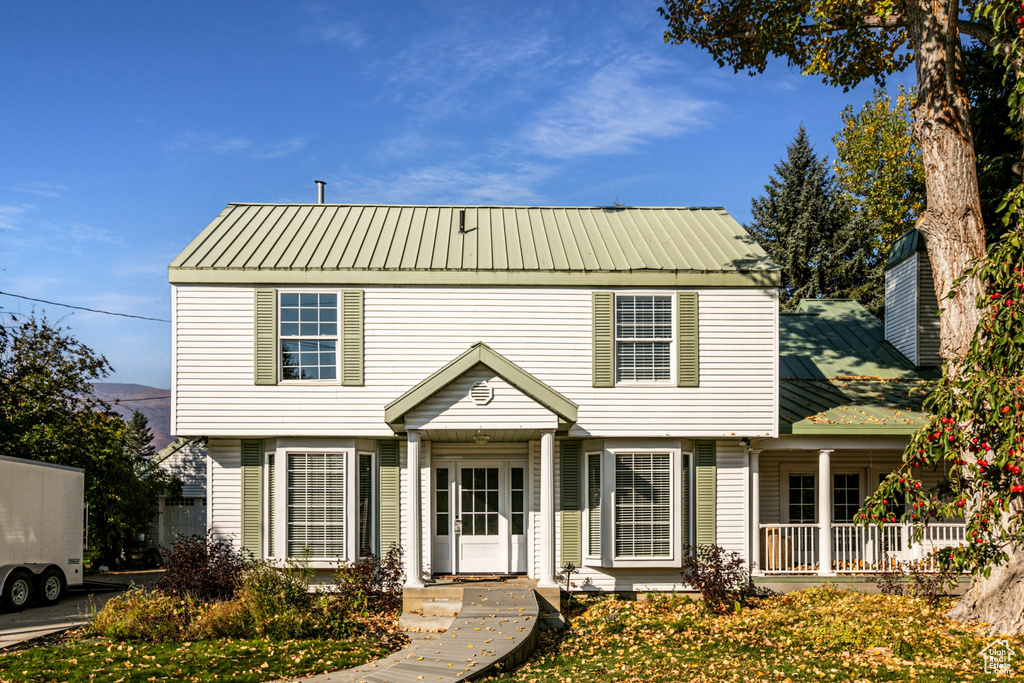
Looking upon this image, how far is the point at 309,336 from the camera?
1316cm

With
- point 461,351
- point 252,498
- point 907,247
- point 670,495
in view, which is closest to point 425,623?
point 252,498

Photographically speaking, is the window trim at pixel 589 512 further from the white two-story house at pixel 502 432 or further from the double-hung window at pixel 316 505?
the double-hung window at pixel 316 505

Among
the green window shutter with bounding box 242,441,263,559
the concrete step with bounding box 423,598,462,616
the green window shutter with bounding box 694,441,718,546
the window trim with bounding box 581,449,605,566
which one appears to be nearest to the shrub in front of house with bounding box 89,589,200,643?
the green window shutter with bounding box 242,441,263,559

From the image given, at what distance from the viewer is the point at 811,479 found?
1574cm

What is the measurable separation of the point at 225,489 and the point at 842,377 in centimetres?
1213

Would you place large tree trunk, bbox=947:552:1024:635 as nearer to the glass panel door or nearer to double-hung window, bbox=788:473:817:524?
double-hung window, bbox=788:473:817:524

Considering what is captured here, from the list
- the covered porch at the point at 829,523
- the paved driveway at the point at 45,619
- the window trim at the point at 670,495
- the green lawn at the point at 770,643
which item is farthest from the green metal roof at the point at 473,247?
the paved driveway at the point at 45,619

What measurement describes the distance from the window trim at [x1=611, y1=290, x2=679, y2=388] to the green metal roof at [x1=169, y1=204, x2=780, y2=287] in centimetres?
20

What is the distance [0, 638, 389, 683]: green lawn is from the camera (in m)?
8.68

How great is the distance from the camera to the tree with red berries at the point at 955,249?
24.4 ft

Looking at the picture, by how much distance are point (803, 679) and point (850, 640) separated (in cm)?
186

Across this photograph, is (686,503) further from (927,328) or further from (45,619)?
(45,619)

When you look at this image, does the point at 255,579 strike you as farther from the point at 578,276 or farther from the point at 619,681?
the point at 578,276

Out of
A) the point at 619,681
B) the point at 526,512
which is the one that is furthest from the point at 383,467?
the point at 619,681
